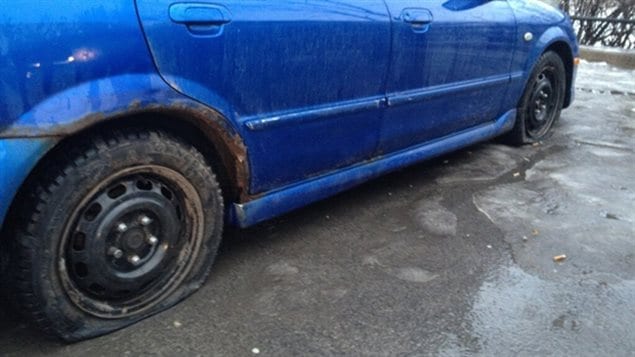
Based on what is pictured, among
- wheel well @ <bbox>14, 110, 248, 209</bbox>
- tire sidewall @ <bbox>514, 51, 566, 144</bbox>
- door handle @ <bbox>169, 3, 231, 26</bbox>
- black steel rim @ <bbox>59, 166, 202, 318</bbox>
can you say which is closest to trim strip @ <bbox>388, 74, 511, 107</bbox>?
tire sidewall @ <bbox>514, 51, 566, 144</bbox>

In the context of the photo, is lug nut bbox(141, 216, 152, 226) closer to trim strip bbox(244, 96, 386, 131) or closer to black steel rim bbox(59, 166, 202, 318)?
black steel rim bbox(59, 166, 202, 318)

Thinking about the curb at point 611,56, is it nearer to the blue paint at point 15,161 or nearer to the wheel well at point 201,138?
the wheel well at point 201,138

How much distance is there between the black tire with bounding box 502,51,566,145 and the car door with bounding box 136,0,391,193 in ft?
6.59

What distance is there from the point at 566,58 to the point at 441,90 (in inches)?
81.8

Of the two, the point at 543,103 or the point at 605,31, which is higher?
the point at 543,103

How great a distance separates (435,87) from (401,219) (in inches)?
31.7

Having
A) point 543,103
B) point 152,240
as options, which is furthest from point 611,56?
point 152,240

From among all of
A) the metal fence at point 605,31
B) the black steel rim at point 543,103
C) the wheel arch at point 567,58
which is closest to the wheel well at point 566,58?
the wheel arch at point 567,58

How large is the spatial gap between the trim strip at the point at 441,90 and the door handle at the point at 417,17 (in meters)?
0.37

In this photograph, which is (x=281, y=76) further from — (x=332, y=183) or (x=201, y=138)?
(x=332, y=183)

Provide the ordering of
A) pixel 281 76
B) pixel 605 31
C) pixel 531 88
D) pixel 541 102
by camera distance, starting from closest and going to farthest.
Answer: pixel 281 76, pixel 531 88, pixel 541 102, pixel 605 31

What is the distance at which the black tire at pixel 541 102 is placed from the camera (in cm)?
472

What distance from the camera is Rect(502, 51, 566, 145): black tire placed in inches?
186

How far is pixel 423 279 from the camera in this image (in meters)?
2.80
